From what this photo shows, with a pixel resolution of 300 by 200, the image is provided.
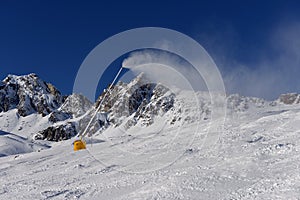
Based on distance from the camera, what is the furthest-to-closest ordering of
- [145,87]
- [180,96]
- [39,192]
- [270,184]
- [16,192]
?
[145,87], [180,96], [16,192], [39,192], [270,184]

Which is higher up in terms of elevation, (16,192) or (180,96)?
(180,96)

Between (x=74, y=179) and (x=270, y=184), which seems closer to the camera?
(x=270, y=184)

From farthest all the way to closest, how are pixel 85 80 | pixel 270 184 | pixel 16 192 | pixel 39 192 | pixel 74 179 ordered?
pixel 74 179, pixel 16 192, pixel 39 192, pixel 85 80, pixel 270 184

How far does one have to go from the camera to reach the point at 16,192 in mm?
22906

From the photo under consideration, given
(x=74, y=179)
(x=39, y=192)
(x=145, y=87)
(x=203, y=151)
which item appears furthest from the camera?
(x=145, y=87)

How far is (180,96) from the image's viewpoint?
542 feet

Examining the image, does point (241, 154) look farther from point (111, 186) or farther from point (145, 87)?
point (145, 87)

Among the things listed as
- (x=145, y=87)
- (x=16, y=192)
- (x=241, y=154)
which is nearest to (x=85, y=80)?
(x=16, y=192)

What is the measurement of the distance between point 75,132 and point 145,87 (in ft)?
165

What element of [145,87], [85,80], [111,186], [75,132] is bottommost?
[111,186]

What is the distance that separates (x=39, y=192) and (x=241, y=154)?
12724 mm

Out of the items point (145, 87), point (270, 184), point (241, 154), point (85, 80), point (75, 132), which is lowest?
point (270, 184)

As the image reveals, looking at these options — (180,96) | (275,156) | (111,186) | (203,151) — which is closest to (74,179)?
(111,186)

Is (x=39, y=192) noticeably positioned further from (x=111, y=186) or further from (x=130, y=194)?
(x=130, y=194)
